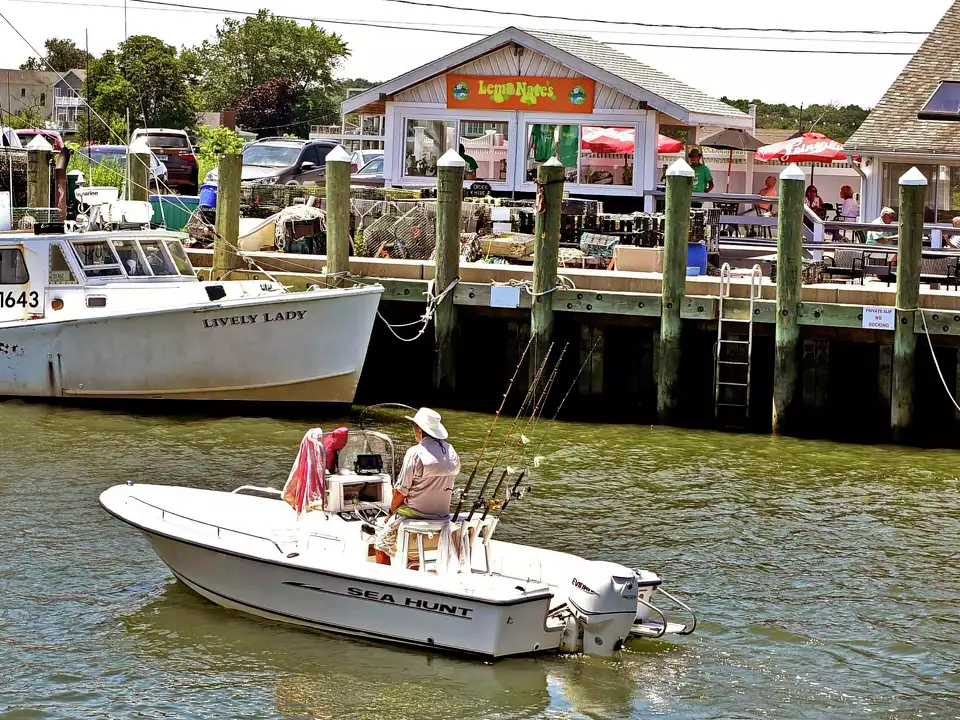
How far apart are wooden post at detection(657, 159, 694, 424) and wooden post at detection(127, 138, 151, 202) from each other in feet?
26.5

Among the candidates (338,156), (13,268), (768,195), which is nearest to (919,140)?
(768,195)

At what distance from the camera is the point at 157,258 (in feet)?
59.4

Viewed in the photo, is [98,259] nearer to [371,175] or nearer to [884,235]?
[371,175]

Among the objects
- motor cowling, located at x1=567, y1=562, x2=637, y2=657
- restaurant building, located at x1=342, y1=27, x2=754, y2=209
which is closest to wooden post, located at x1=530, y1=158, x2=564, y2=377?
restaurant building, located at x1=342, y1=27, x2=754, y2=209

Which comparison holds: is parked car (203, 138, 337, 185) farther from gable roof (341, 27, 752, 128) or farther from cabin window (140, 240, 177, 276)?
cabin window (140, 240, 177, 276)

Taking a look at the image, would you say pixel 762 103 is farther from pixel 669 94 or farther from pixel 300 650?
pixel 300 650

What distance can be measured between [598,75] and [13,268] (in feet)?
30.9

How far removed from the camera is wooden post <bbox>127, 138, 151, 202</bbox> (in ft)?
70.9

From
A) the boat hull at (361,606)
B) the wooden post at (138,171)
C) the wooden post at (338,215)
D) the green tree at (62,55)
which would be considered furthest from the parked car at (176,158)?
the green tree at (62,55)

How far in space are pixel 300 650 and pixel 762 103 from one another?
7884 cm

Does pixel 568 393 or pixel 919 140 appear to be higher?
pixel 919 140

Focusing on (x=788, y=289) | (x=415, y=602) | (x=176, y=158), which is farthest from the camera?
(x=176, y=158)

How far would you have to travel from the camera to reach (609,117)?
23.0 metres

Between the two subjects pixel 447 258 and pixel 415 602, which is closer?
pixel 415 602
